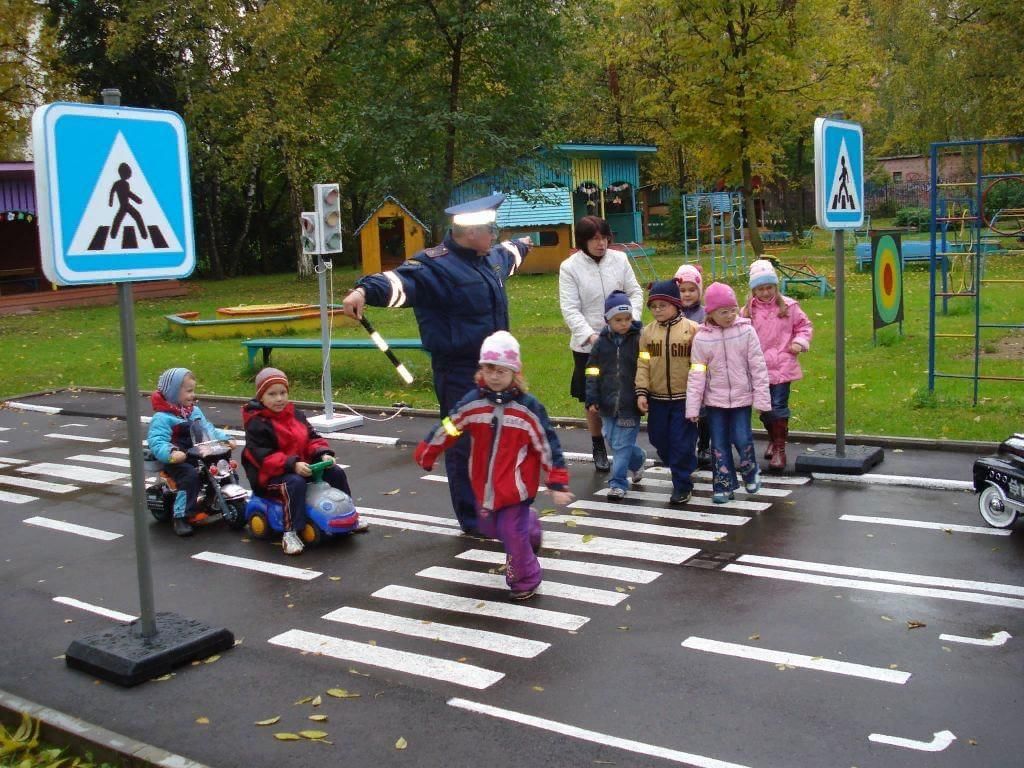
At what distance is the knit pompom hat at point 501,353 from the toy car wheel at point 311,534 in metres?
2.12

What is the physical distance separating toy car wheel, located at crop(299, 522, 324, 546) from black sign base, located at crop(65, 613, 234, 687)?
5.78ft

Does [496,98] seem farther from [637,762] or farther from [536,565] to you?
[637,762]

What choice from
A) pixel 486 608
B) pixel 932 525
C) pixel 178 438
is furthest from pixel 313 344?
pixel 932 525

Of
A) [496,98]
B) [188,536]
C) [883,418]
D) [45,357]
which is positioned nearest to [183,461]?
[188,536]

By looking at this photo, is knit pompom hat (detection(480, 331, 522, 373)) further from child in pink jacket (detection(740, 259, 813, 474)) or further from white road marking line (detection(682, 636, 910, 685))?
child in pink jacket (detection(740, 259, 813, 474))

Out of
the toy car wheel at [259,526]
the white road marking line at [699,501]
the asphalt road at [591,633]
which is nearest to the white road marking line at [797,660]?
the asphalt road at [591,633]

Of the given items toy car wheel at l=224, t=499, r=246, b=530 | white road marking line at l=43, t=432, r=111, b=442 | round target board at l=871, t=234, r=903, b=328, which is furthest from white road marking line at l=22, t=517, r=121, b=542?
round target board at l=871, t=234, r=903, b=328

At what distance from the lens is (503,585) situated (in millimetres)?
6648

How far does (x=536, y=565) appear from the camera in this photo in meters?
6.45

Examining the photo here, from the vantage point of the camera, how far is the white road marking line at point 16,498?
969 cm

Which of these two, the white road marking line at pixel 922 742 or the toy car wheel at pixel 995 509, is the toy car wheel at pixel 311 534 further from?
the toy car wheel at pixel 995 509

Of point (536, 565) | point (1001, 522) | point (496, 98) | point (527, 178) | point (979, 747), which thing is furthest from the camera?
point (527, 178)

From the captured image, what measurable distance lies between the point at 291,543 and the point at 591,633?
8.69ft

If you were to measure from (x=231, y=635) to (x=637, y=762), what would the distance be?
2515 millimetres
